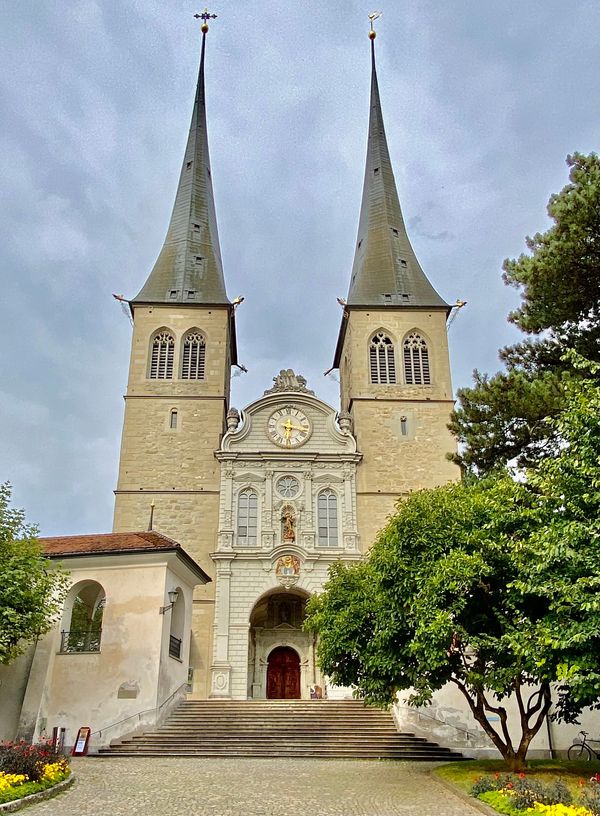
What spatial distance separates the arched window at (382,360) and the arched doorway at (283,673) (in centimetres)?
1315

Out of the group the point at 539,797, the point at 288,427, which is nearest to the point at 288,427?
the point at 288,427

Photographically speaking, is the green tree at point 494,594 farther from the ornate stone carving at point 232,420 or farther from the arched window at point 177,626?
the ornate stone carving at point 232,420

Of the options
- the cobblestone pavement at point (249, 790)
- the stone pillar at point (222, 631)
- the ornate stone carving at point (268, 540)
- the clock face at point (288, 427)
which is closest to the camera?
the cobblestone pavement at point (249, 790)

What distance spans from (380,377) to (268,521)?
30.7 feet

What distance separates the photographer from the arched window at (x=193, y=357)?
34.9m

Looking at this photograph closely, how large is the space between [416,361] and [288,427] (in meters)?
7.55

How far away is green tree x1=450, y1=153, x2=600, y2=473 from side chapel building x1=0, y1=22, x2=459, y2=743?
9714 millimetres

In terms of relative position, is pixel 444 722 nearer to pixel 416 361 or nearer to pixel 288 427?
pixel 288 427

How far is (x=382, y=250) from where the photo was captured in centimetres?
3969

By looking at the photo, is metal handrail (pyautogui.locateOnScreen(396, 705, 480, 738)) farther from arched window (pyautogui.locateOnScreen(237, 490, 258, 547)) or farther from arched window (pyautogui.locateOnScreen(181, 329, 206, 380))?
arched window (pyautogui.locateOnScreen(181, 329, 206, 380))

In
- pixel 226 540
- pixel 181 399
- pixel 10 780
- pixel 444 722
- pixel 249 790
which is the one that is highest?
pixel 181 399

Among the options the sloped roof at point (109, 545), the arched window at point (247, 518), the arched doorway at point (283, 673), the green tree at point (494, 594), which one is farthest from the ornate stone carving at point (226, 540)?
the green tree at point (494, 594)

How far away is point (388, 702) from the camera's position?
1311 cm

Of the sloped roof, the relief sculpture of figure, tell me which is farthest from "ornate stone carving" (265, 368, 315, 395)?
the sloped roof
